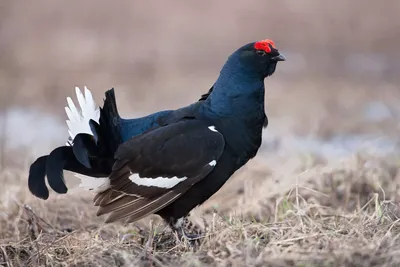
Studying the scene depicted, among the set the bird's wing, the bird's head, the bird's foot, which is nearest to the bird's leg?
the bird's foot

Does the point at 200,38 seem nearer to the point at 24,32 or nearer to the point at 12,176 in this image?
the point at 24,32

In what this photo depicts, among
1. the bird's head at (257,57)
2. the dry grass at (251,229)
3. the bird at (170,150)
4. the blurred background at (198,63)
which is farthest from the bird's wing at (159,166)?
the blurred background at (198,63)

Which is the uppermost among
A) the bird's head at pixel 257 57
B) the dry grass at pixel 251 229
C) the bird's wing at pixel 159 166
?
the bird's head at pixel 257 57

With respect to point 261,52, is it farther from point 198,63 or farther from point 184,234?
point 198,63

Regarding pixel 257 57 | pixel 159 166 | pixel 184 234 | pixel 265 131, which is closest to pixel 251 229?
pixel 184 234

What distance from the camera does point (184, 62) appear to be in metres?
10.5

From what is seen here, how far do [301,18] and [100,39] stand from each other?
3.28 metres

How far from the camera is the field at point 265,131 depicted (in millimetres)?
3543

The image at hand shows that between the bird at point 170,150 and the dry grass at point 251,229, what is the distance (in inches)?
7.3

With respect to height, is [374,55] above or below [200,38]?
below

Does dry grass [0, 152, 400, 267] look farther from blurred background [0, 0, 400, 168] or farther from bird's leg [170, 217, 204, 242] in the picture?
blurred background [0, 0, 400, 168]

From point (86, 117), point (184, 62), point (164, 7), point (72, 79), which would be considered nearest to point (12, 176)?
point (86, 117)

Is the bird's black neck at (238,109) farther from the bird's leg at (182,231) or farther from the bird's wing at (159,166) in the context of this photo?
the bird's leg at (182,231)

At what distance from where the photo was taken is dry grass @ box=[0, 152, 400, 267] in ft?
10.4
